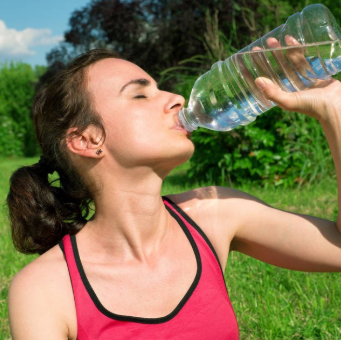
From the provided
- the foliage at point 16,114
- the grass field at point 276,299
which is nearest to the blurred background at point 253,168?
A: the grass field at point 276,299

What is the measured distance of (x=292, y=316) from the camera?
278 cm

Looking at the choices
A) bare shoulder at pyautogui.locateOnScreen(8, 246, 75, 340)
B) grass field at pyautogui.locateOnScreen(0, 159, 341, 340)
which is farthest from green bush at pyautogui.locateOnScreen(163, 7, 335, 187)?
bare shoulder at pyautogui.locateOnScreen(8, 246, 75, 340)

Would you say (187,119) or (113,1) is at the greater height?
(113,1)

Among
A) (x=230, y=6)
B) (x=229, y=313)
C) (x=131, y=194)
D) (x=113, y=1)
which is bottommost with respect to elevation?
(x=229, y=313)

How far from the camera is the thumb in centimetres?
185

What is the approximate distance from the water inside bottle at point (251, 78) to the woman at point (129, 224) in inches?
6.7

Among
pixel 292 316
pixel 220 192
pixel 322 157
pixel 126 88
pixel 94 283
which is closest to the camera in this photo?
pixel 94 283

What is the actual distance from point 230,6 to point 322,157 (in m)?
8.55

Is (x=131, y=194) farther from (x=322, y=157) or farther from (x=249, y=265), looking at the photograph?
(x=322, y=157)

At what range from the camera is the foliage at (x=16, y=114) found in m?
20.5

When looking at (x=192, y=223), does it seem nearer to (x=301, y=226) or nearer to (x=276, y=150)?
(x=301, y=226)

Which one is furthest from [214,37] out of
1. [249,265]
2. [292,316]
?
[292,316]

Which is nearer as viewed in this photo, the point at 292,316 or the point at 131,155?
the point at 131,155

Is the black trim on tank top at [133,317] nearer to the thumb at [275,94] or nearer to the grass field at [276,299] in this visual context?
the thumb at [275,94]
